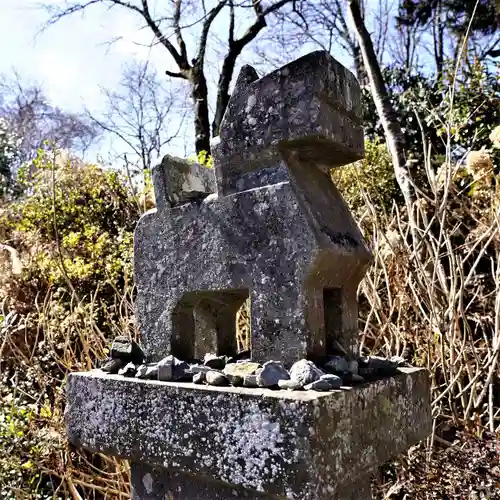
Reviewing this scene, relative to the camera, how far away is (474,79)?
16.0 feet

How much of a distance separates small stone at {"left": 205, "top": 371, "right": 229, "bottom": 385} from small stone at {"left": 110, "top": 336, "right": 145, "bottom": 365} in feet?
1.25

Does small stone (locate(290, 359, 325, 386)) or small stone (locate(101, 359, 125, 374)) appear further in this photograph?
small stone (locate(101, 359, 125, 374))

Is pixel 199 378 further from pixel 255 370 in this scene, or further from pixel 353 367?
pixel 353 367

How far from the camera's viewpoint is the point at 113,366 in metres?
1.56

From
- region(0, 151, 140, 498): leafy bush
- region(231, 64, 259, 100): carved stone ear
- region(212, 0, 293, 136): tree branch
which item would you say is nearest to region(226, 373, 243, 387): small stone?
region(231, 64, 259, 100): carved stone ear

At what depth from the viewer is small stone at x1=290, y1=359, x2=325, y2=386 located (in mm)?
1180

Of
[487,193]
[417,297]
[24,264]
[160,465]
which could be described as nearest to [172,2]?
[24,264]

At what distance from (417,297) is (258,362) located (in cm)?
178

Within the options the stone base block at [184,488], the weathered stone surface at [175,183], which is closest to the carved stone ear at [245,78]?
the weathered stone surface at [175,183]

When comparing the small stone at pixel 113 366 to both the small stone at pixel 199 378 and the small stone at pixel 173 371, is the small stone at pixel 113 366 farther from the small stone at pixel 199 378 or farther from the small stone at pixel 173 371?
the small stone at pixel 199 378

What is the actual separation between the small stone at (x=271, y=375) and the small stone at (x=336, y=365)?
0.13 metres

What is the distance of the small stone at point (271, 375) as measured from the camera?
4.00 ft

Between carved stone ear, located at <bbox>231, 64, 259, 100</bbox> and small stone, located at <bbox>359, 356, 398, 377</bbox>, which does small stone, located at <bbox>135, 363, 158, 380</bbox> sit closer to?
small stone, located at <bbox>359, 356, 398, 377</bbox>

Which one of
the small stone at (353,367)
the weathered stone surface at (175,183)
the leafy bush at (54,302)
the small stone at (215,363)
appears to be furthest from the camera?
the leafy bush at (54,302)
